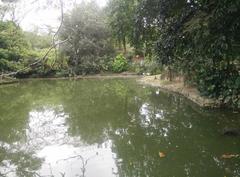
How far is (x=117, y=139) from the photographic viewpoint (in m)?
8.84

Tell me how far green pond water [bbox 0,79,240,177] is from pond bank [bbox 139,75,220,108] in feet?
1.24

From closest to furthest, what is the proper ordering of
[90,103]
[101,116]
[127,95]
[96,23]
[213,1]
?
1. [213,1]
2. [101,116]
3. [90,103]
4. [127,95]
5. [96,23]

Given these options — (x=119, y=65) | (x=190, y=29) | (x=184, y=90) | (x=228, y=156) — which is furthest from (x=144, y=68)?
(x=190, y=29)

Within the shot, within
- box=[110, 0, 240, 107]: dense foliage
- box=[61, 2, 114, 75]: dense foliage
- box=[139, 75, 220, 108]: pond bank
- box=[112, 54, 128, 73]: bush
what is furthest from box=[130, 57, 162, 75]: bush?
box=[110, 0, 240, 107]: dense foliage

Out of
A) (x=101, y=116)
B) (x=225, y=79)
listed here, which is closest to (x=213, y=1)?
(x=225, y=79)

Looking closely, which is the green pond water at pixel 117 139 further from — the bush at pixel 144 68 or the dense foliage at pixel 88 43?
the dense foliage at pixel 88 43

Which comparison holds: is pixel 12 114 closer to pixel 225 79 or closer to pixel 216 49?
pixel 225 79

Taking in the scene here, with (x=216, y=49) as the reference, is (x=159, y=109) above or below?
below

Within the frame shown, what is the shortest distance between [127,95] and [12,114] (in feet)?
18.0

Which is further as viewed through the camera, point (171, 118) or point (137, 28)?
point (171, 118)

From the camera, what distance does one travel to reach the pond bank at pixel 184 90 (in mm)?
11800

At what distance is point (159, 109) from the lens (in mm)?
12711

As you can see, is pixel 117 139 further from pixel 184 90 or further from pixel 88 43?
pixel 88 43

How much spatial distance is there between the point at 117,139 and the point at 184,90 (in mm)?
7248
